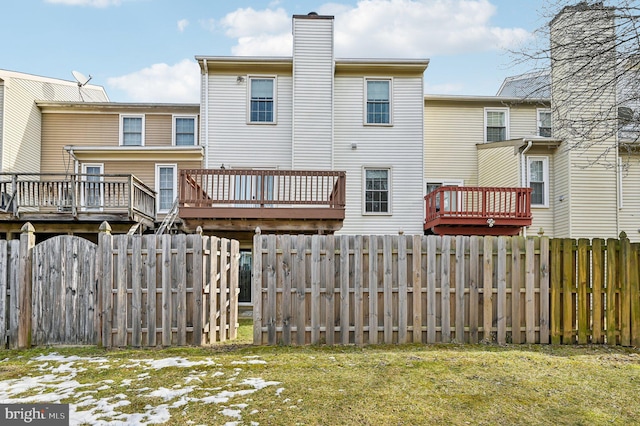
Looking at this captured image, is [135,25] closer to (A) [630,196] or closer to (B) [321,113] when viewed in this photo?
(B) [321,113]

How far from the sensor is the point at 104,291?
20.5 ft

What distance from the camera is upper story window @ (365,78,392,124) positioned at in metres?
15.1

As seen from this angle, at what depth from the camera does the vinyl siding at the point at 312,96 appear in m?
14.5

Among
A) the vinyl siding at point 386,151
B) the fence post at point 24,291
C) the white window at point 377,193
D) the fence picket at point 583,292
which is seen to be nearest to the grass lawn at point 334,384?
the fence picket at point 583,292

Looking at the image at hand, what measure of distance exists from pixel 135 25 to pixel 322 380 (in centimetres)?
1307

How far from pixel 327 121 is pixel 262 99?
99.9 inches

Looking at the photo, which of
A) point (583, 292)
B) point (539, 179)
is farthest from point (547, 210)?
point (583, 292)

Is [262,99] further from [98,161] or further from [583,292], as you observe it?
[583,292]

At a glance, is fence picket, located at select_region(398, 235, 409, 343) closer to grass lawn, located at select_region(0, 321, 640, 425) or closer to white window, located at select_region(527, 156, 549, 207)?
grass lawn, located at select_region(0, 321, 640, 425)

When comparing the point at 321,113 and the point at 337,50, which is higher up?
the point at 337,50

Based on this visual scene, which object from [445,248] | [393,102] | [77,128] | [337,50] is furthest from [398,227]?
[77,128]

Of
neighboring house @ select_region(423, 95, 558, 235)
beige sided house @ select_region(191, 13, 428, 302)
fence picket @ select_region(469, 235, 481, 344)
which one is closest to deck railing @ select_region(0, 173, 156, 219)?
beige sided house @ select_region(191, 13, 428, 302)

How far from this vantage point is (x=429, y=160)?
54.0ft

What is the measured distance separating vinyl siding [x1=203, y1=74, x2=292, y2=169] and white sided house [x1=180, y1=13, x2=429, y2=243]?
0.04 metres
